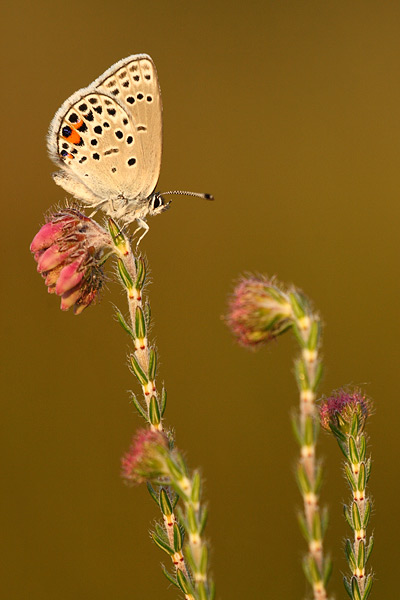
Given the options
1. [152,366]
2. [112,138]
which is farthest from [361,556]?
[112,138]

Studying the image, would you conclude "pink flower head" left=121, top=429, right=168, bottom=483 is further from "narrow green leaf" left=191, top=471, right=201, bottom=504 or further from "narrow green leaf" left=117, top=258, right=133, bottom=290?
"narrow green leaf" left=117, top=258, right=133, bottom=290

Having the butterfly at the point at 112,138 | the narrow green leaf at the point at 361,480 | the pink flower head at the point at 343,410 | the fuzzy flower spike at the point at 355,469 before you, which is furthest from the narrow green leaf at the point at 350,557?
the butterfly at the point at 112,138

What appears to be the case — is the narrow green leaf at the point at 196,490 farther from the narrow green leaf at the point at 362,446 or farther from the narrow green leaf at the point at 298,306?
the narrow green leaf at the point at 362,446

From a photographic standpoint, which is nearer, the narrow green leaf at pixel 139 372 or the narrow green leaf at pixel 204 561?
the narrow green leaf at pixel 204 561

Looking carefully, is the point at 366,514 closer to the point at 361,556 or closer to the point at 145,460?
the point at 361,556

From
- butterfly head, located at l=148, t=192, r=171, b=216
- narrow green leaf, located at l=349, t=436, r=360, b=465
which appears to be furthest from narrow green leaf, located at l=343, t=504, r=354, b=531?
butterfly head, located at l=148, t=192, r=171, b=216

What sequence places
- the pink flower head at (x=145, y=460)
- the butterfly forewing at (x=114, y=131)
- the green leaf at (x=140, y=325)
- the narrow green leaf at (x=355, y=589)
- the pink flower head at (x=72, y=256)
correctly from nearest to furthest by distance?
the pink flower head at (x=145, y=460)
the narrow green leaf at (x=355, y=589)
the green leaf at (x=140, y=325)
the pink flower head at (x=72, y=256)
the butterfly forewing at (x=114, y=131)

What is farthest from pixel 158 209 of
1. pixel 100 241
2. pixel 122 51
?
pixel 122 51
